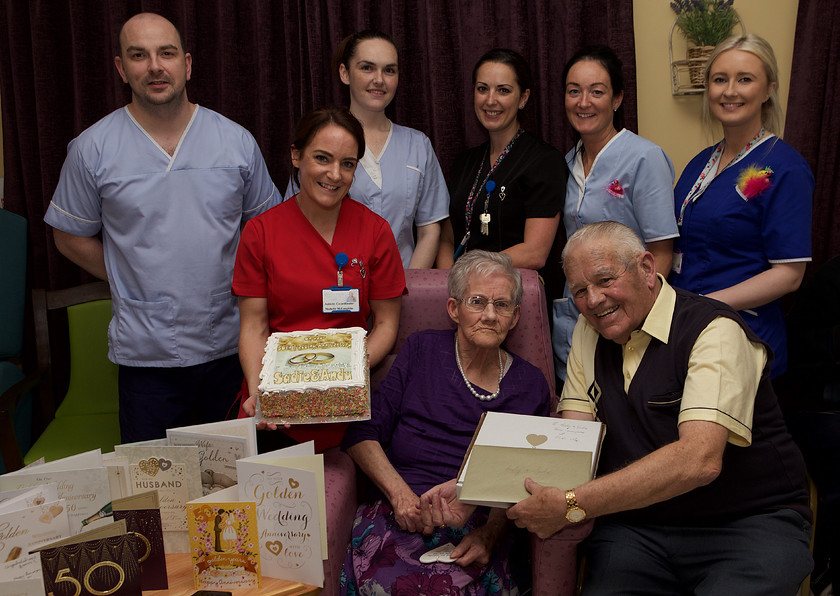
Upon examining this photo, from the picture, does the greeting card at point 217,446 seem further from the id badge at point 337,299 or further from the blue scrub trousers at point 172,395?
the blue scrub trousers at point 172,395

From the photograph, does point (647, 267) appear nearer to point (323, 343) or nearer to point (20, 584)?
point (323, 343)

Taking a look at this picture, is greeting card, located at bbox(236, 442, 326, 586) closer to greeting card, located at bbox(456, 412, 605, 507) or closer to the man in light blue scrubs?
greeting card, located at bbox(456, 412, 605, 507)

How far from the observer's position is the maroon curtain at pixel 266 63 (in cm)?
288

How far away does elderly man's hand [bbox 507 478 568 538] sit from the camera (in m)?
1.64

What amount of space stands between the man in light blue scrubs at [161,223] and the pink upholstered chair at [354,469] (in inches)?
24.9

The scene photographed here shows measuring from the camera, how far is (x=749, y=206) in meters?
2.23

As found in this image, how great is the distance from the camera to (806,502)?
1.80 metres

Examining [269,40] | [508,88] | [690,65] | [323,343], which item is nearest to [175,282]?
[323,343]

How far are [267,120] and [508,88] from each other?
1.04m

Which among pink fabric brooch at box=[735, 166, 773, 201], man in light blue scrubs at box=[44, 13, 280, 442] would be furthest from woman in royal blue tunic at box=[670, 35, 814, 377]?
man in light blue scrubs at box=[44, 13, 280, 442]

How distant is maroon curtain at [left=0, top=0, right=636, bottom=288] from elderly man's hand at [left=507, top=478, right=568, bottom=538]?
1678 mm

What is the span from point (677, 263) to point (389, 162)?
1062 millimetres

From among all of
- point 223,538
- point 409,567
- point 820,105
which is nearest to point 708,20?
point 820,105

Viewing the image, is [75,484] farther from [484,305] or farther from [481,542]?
[484,305]
